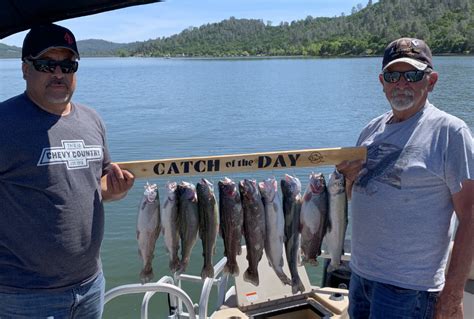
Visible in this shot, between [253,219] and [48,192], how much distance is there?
58.9 inches

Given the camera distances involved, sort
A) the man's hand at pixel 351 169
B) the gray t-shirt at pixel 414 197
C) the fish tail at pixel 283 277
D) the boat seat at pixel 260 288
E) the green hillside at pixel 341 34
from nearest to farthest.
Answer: the gray t-shirt at pixel 414 197 → the man's hand at pixel 351 169 → the fish tail at pixel 283 277 → the boat seat at pixel 260 288 → the green hillside at pixel 341 34

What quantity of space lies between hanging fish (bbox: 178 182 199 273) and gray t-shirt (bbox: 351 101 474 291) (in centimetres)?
124

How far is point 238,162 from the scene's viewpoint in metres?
3.61

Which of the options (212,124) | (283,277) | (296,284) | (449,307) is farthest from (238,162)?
(212,124)

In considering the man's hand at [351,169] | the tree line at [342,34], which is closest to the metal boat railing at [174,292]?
the man's hand at [351,169]

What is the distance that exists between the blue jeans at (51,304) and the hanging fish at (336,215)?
1853 mm

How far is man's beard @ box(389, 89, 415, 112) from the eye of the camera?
3193 mm

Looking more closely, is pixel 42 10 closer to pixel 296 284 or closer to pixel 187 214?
pixel 187 214

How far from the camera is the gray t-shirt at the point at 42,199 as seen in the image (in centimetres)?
301

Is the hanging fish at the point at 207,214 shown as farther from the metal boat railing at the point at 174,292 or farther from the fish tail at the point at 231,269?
the metal boat railing at the point at 174,292

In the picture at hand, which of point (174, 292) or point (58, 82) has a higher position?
point (58, 82)

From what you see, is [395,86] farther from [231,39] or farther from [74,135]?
[231,39]

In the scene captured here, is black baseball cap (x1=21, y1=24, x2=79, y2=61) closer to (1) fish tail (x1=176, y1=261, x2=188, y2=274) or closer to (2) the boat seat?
(1) fish tail (x1=176, y1=261, x2=188, y2=274)

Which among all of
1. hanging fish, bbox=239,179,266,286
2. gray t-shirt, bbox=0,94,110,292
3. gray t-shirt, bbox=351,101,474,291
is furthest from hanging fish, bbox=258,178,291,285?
gray t-shirt, bbox=0,94,110,292
